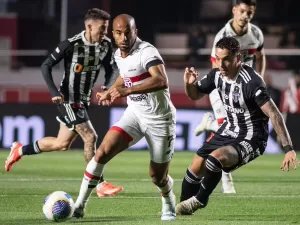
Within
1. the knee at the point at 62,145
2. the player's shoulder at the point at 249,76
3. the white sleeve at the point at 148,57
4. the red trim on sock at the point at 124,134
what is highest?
the white sleeve at the point at 148,57

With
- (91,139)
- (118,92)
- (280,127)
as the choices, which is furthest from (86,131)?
(280,127)

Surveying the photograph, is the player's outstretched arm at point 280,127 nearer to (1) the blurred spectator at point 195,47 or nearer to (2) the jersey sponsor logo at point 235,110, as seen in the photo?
(2) the jersey sponsor logo at point 235,110

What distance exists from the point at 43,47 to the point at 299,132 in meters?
13.5

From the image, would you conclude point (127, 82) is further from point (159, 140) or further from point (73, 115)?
point (73, 115)

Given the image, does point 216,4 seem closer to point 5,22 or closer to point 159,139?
point 5,22

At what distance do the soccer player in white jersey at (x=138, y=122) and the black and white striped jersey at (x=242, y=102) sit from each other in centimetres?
58

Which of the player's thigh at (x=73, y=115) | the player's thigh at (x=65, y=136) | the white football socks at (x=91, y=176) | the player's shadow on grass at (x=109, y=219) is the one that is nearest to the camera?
the player's shadow on grass at (x=109, y=219)

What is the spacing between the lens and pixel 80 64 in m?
11.6

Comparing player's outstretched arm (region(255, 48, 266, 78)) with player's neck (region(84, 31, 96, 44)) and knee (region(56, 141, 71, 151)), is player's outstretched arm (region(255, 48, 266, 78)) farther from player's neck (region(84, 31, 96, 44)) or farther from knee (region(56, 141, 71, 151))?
knee (region(56, 141, 71, 151))

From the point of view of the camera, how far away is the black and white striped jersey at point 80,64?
11398 mm

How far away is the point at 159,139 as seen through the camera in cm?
867

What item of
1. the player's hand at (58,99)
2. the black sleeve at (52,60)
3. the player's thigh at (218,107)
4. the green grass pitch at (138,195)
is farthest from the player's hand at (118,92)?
the player's thigh at (218,107)

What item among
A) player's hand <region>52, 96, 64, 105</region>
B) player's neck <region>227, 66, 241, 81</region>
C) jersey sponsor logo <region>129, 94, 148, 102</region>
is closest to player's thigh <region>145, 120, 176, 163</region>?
jersey sponsor logo <region>129, 94, 148, 102</region>

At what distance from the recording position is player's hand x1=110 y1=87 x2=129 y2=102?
26.3 feet
